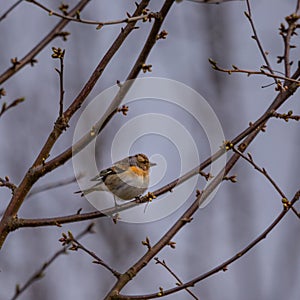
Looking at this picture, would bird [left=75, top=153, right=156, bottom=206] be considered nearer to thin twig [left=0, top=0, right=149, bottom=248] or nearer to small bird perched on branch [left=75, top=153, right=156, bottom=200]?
small bird perched on branch [left=75, top=153, right=156, bottom=200]

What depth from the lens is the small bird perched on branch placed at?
487 centimetres

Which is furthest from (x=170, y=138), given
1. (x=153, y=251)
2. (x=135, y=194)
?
(x=153, y=251)

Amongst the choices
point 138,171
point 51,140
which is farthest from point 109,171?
point 51,140

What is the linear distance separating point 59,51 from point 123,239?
7.38 meters

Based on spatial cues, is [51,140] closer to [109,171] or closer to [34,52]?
[34,52]

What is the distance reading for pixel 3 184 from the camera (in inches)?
115

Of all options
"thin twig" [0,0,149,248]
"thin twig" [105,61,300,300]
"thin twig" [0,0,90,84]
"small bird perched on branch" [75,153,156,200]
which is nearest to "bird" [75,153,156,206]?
"small bird perched on branch" [75,153,156,200]

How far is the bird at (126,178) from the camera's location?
191 inches

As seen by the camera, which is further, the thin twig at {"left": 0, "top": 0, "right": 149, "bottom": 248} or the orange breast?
the orange breast

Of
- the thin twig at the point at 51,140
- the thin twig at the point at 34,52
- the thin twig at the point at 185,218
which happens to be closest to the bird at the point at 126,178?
the thin twig at the point at 185,218

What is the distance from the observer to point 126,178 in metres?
5.20

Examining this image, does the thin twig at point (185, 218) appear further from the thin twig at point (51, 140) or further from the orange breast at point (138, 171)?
the orange breast at point (138, 171)

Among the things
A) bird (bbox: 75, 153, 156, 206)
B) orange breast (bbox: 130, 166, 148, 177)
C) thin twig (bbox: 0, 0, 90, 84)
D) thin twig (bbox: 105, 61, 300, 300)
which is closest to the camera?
thin twig (bbox: 0, 0, 90, 84)

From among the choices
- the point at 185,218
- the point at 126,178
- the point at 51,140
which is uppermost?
the point at 126,178
